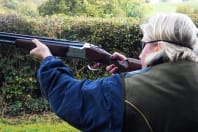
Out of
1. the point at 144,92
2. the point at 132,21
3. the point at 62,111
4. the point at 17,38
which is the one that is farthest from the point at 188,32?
the point at 132,21

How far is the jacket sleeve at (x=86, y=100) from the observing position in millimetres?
2432

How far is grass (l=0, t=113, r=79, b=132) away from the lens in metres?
7.65

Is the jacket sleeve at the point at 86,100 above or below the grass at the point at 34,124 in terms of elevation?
above

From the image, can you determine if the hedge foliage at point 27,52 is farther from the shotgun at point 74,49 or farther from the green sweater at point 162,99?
the green sweater at point 162,99

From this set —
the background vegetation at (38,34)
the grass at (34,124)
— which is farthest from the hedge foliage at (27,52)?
the grass at (34,124)

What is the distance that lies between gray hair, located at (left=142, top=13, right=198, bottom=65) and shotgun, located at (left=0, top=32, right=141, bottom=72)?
909 millimetres

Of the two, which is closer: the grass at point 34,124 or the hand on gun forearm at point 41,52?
the hand on gun forearm at point 41,52

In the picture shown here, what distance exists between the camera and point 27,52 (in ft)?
28.3

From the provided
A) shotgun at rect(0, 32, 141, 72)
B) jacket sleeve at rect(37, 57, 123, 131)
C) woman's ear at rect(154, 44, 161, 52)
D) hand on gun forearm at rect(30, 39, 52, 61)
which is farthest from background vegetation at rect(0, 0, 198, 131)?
woman's ear at rect(154, 44, 161, 52)

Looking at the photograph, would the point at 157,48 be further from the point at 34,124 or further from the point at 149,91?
the point at 34,124

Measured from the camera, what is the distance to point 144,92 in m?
2.45

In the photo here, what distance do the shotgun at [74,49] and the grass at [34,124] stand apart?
4040 mm

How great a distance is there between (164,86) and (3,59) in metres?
6.59

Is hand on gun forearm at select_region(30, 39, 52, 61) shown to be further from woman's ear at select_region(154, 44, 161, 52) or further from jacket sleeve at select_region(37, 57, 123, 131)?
woman's ear at select_region(154, 44, 161, 52)
